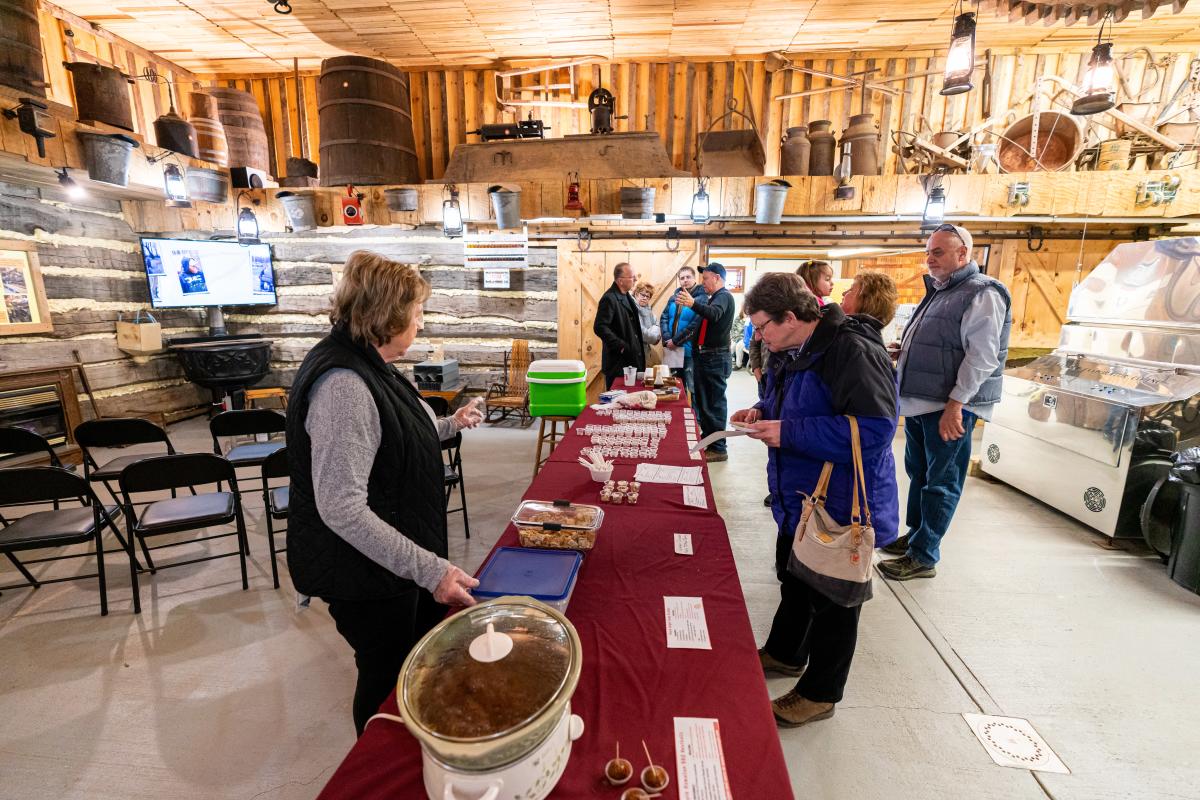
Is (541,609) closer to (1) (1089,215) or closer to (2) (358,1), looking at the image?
(2) (358,1)

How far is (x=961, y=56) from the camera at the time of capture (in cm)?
336

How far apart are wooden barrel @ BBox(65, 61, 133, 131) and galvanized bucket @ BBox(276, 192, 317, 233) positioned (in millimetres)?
1365

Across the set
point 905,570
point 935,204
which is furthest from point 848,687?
point 935,204

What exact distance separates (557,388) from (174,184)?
4440 mm

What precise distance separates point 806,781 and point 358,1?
6696 mm

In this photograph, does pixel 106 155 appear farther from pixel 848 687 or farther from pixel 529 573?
pixel 848 687

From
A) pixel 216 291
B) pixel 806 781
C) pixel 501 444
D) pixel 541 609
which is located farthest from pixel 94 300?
pixel 806 781

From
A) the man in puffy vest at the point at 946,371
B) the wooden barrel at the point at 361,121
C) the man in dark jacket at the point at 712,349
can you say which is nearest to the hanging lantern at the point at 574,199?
the man in dark jacket at the point at 712,349

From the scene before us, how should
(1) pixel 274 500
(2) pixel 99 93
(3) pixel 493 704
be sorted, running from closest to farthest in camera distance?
1. (3) pixel 493 704
2. (1) pixel 274 500
3. (2) pixel 99 93

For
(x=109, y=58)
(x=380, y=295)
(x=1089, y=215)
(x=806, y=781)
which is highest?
(x=109, y=58)

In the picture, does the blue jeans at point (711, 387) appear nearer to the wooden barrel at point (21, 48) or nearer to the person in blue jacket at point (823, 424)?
the person in blue jacket at point (823, 424)

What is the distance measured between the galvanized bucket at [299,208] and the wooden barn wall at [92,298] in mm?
2131

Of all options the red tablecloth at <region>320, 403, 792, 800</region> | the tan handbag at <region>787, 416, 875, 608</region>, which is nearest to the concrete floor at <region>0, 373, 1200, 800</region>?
the tan handbag at <region>787, 416, 875, 608</region>

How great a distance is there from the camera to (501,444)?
5.93 meters
